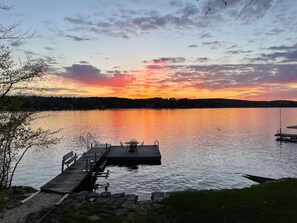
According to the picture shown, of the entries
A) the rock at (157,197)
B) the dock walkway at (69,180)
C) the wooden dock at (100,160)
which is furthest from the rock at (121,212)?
the wooden dock at (100,160)

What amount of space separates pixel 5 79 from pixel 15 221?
5989 mm

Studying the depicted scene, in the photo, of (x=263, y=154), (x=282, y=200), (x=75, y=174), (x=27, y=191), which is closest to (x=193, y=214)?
(x=282, y=200)

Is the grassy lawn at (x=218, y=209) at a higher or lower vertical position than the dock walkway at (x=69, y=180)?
higher

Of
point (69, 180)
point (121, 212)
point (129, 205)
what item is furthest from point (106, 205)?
point (69, 180)

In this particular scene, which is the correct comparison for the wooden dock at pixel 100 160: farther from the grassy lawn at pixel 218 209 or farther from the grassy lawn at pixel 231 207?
the grassy lawn at pixel 231 207

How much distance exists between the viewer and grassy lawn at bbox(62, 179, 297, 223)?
13.4 meters

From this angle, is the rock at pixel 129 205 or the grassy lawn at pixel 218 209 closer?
the grassy lawn at pixel 218 209

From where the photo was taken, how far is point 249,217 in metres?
13.4

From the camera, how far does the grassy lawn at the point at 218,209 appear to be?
1339 centimetres

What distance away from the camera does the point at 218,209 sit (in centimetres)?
1434

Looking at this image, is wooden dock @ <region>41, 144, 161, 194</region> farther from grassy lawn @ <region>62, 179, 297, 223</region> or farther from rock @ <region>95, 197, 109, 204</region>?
grassy lawn @ <region>62, 179, 297, 223</region>

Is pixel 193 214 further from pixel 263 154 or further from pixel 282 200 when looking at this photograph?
pixel 263 154

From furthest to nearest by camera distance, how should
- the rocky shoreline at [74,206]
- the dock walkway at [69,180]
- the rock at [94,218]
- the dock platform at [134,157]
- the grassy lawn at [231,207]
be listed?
1. the dock platform at [134,157]
2. the dock walkway at [69,180]
3. the rocky shoreline at [74,206]
4. the rock at [94,218]
5. the grassy lawn at [231,207]

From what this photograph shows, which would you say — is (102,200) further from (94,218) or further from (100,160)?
(100,160)
